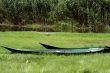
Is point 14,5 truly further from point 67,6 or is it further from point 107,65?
point 107,65

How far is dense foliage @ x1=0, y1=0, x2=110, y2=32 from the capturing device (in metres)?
73.1

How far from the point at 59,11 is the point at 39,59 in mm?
59697

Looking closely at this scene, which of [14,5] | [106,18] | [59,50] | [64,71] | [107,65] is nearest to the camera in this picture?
[64,71]

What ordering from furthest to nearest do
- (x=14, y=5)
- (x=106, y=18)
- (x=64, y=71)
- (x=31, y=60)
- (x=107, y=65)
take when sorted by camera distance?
(x=14, y=5), (x=106, y=18), (x=31, y=60), (x=107, y=65), (x=64, y=71)

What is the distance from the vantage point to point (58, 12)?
77062 millimetres

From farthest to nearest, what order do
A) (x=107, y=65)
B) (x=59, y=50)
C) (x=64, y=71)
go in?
(x=59, y=50), (x=107, y=65), (x=64, y=71)

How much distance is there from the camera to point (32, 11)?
82312 millimetres

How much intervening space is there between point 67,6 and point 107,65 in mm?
61881

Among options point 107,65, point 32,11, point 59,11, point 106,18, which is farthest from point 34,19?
point 107,65

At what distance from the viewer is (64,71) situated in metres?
13.1

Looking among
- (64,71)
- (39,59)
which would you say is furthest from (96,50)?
(64,71)

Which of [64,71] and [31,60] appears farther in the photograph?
[31,60]

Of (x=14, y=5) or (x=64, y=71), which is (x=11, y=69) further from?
(x=14, y=5)

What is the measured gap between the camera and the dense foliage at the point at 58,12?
240 ft
